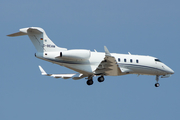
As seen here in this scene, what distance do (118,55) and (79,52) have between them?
15.6 ft

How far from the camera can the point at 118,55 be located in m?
29.8

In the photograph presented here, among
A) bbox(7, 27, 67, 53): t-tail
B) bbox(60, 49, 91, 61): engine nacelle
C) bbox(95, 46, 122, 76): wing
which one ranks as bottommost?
bbox(95, 46, 122, 76): wing

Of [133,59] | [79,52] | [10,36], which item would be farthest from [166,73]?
[10,36]

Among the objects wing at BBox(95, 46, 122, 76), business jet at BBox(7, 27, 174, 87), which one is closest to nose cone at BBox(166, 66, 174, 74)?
business jet at BBox(7, 27, 174, 87)

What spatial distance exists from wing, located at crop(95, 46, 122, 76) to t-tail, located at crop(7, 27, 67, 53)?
14.2 feet

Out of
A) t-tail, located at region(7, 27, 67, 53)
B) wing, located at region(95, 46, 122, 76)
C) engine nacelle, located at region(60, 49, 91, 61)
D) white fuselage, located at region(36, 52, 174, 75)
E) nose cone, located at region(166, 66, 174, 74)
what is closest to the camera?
t-tail, located at region(7, 27, 67, 53)

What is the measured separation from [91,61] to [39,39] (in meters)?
5.11

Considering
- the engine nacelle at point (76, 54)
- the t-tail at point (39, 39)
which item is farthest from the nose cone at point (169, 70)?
the t-tail at point (39, 39)

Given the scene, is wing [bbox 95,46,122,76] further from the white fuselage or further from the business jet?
the white fuselage

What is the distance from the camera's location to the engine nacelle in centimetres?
2645

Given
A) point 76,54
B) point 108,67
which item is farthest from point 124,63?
point 76,54

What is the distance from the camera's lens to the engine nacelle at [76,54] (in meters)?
26.5

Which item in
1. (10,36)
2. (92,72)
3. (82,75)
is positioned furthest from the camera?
(82,75)

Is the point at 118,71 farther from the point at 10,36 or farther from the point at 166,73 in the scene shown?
the point at 10,36
